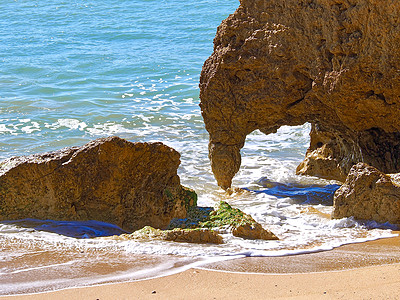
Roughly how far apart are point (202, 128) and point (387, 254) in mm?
7461

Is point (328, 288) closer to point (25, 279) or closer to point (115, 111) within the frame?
point (25, 279)

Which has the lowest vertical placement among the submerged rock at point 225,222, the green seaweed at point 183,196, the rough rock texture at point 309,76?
the submerged rock at point 225,222

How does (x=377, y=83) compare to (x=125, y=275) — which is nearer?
(x=125, y=275)

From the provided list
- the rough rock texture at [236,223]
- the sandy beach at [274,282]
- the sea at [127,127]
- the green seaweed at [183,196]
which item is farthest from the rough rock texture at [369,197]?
the green seaweed at [183,196]

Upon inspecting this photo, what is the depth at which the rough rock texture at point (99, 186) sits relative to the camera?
504cm

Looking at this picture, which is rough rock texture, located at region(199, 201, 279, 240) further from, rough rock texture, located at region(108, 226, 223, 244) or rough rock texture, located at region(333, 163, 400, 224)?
rough rock texture, located at region(333, 163, 400, 224)

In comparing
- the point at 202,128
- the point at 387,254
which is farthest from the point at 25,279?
the point at 202,128

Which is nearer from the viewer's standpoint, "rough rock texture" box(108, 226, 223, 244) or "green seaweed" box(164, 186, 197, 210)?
"rough rock texture" box(108, 226, 223, 244)

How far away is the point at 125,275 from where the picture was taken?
373cm

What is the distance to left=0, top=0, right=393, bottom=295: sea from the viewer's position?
4117mm

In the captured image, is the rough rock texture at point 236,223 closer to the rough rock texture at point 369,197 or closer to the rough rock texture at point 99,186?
the rough rock texture at point 99,186

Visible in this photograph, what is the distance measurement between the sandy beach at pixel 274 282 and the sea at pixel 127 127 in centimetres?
15

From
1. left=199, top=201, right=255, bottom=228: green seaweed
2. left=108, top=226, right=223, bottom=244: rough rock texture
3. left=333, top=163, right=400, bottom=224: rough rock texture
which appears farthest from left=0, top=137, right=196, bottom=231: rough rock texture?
left=333, top=163, right=400, bottom=224: rough rock texture

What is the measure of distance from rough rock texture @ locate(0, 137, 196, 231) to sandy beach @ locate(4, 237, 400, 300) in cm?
153
